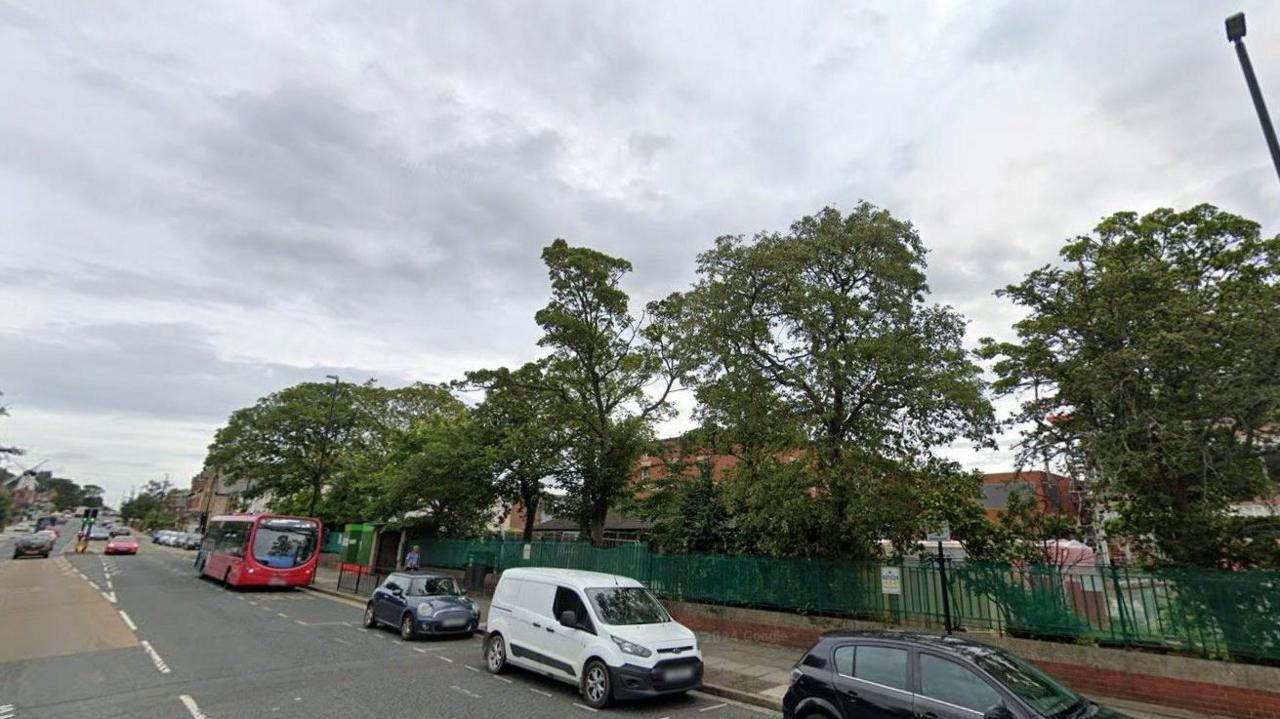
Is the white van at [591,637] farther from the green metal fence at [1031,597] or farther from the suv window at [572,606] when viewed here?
the green metal fence at [1031,597]

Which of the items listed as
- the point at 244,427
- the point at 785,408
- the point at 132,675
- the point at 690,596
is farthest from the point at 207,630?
the point at 244,427

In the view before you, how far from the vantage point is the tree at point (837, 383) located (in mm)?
12062

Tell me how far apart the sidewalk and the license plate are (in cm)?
113

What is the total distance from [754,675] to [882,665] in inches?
202

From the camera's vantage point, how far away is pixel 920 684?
235 inches

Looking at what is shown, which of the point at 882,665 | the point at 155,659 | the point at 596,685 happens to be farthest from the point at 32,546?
the point at 882,665

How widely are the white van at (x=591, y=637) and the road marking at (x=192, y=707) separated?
4341mm

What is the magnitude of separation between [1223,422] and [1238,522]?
1.79 metres

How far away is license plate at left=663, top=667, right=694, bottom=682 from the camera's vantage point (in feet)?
28.9

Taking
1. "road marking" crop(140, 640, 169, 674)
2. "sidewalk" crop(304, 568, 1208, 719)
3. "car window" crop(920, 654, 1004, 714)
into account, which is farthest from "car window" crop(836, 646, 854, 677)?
"road marking" crop(140, 640, 169, 674)

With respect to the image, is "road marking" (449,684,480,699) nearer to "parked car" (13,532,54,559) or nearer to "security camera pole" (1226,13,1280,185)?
"security camera pole" (1226,13,1280,185)

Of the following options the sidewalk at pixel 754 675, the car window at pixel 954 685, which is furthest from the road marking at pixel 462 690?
the car window at pixel 954 685

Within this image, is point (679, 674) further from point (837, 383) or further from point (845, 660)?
point (837, 383)

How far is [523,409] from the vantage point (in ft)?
78.6
